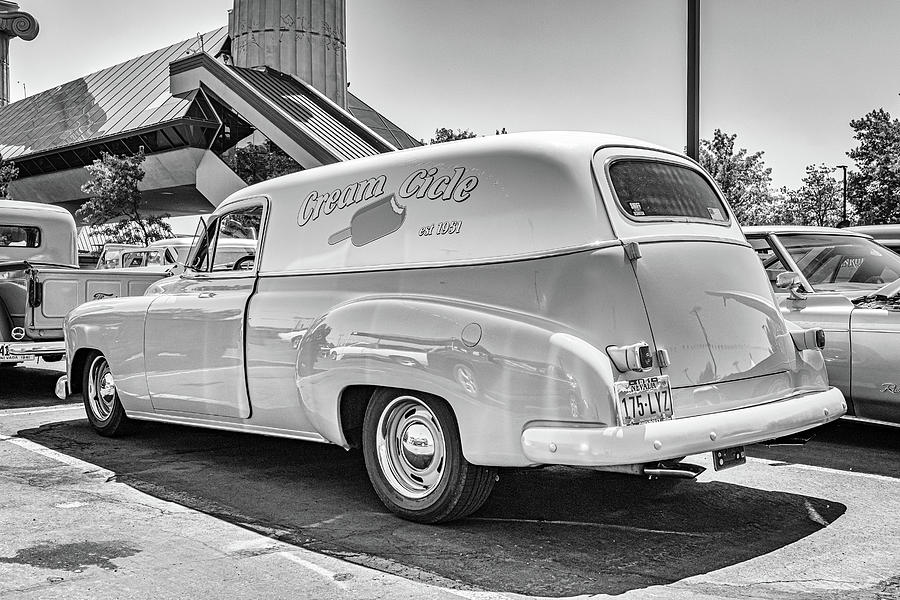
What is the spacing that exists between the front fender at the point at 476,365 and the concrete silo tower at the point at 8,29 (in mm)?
94782

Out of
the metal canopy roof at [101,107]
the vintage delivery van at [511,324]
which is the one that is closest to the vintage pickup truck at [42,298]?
the vintage delivery van at [511,324]

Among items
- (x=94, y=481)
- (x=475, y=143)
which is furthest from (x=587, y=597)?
(x=94, y=481)

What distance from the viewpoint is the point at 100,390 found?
784 cm

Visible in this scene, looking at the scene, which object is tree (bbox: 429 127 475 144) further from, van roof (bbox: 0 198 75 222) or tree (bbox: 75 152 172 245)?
van roof (bbox: 0 198 75 222)

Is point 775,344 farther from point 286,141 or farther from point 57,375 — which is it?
point 286,141

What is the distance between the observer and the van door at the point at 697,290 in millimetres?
4699

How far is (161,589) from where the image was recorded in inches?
160

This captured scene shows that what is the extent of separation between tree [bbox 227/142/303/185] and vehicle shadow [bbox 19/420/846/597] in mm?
38863

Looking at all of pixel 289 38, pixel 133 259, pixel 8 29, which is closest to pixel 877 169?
pixel 133 259

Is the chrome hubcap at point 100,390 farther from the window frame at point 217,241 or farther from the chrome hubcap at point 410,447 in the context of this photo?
the chrome hubcap at point 410,447

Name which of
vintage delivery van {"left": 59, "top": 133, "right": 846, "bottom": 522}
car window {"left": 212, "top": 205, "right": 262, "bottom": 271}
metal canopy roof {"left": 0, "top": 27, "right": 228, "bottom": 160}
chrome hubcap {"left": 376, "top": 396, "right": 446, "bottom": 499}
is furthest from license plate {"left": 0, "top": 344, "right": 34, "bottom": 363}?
metal canopy roof {"left": 0, "top": 27, "right": 228, "bottom": 160}

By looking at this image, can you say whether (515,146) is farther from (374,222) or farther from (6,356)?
(6,356)

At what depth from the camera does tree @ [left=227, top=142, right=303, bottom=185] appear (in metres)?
45.8

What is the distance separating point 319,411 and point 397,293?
2.70 feet
